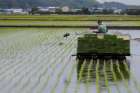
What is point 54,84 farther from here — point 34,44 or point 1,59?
point 34,44

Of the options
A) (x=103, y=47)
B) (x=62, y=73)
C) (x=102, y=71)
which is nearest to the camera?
(x=62, y=73)

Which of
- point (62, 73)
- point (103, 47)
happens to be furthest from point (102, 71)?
point (103, 47)

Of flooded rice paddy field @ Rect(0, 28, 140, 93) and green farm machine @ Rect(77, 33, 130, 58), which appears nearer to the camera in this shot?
flooded rice paddy field @ Rect(0, 28, 140, 93)

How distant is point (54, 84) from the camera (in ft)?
53.8

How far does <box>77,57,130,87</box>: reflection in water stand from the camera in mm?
17156

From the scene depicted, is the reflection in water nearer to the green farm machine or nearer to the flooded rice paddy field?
the flooded rice paddy field

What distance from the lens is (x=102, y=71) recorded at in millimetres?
19172

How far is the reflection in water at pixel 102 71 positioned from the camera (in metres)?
17.2

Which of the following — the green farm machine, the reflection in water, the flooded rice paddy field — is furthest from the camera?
the green farm machine

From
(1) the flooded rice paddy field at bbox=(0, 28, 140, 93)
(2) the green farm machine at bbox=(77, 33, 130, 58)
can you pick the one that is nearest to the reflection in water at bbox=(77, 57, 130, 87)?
(1) the flooded rice paddy field at bbox=(0, 28, 140, 93)

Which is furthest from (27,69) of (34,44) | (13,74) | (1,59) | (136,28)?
(136,28)

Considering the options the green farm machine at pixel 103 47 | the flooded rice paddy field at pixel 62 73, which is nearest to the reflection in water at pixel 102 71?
the flooded rice paddy field at pixel 62 73

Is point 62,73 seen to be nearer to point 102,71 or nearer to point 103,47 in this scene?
point 102,71

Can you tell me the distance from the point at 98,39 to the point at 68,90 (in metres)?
8.23
